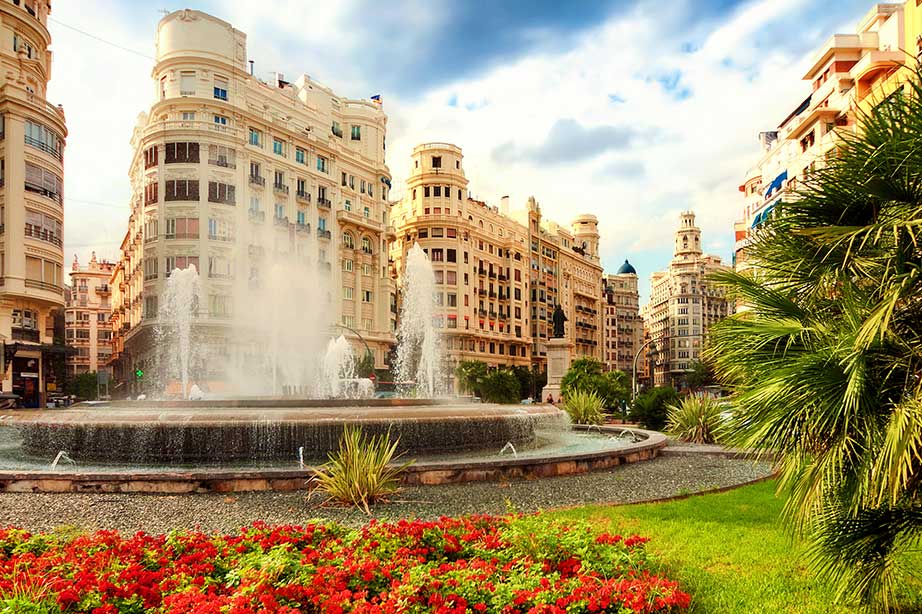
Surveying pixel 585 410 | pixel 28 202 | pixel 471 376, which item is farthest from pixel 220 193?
pixel 585 410

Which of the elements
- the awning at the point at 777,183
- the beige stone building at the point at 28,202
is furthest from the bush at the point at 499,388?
the beige stone building at the point at 28,202

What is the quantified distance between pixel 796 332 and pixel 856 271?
0.63 m

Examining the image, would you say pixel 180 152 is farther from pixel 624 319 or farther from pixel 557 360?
pixel 624 319

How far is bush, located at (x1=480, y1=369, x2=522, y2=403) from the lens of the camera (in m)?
48.2

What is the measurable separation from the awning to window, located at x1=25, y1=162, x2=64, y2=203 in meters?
48.4

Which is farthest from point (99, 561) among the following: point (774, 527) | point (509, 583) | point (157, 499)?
point (774, 527)

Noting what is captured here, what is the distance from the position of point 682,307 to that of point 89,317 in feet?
350

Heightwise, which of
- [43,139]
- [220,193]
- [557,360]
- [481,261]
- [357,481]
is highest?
[43,139]

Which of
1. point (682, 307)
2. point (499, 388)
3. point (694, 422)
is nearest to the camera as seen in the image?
point (694, 422)

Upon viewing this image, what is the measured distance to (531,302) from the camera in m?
84.0

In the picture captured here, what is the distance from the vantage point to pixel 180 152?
47719 mm

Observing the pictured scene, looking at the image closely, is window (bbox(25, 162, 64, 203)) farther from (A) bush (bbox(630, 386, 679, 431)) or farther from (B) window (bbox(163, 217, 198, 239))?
(A) bush (bbox(630, 386, 679, 431))

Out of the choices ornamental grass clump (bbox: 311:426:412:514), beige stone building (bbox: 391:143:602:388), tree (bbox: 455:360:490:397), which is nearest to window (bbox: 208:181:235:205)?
tree (bbox: 455:360:490:397)

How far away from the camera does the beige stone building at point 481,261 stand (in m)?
69.9
